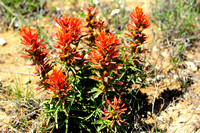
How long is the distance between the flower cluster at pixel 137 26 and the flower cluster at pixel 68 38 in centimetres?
73

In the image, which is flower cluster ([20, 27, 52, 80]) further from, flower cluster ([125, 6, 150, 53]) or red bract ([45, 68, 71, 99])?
flower cluster ([125, 6, 150, 53])

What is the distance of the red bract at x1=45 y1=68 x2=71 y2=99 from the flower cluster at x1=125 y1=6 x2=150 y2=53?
1.06 metres

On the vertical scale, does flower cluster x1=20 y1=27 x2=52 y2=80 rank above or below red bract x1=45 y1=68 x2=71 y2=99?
above

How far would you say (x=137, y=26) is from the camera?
272 cm

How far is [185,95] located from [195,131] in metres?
0.74

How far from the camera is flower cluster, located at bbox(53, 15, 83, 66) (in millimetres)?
2373

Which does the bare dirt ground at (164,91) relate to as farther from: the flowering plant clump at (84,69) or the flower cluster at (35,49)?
the flowering plant clump at (84,69)

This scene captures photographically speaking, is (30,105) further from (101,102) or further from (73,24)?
(73,24)

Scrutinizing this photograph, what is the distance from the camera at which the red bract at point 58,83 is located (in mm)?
2314

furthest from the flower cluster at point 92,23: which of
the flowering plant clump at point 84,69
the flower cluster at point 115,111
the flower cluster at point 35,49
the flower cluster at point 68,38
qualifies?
the flower cluster at point 115,111

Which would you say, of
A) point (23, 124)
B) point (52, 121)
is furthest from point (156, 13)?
point (23, 124)

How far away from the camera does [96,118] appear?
308cm

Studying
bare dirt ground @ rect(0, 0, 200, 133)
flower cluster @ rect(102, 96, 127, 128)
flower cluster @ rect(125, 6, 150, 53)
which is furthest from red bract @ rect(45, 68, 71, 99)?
flower cluster @ rect(125, 6, 150, 53)

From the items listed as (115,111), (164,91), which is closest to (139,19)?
(115,111)
